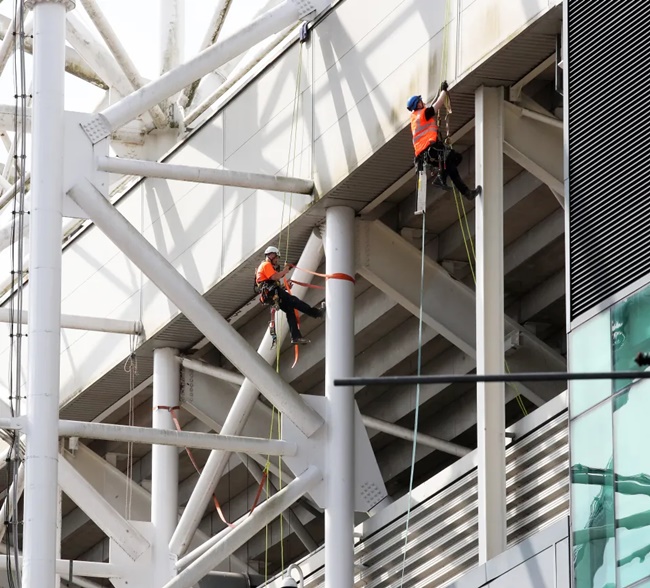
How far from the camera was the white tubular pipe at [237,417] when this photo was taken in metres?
29.3

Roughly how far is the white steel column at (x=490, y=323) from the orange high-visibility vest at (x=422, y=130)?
3.15ft

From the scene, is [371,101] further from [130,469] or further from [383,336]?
[130,469]

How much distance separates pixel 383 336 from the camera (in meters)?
33.4

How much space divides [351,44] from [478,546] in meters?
7.59

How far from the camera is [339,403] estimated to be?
92.5 feet

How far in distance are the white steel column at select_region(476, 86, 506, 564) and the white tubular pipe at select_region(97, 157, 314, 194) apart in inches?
154

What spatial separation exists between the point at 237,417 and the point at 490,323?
6397mm

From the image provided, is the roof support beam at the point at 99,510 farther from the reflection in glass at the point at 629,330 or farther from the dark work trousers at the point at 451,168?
the reflection in glass at the point at 629,330

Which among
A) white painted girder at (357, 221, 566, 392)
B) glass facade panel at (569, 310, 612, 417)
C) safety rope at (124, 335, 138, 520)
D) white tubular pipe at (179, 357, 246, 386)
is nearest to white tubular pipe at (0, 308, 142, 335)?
safety rope at (124, 335, 138, 520)

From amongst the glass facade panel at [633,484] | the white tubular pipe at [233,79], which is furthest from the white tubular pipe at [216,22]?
the glass facade panel at [633,484]

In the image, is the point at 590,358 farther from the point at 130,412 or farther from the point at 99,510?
the point at 130,412

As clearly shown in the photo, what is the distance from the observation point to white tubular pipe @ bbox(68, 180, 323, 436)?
27.2m

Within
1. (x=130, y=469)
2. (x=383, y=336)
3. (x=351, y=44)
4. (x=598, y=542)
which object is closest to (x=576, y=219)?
(x=598, y=542)

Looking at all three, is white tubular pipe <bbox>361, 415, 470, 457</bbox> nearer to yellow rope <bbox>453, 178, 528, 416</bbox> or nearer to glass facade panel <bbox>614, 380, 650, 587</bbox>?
yellow rope <bbox>453, 178, 528, 416</bbox>
